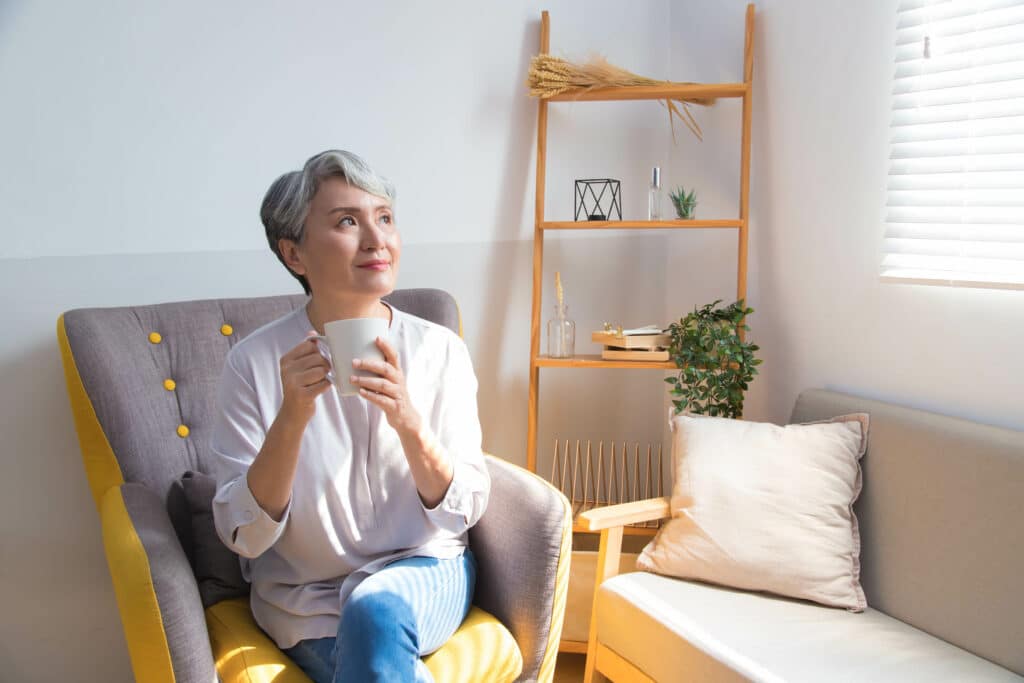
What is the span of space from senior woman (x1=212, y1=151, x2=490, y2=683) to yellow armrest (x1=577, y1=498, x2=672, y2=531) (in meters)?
0.38

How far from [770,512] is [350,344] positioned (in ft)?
3.55

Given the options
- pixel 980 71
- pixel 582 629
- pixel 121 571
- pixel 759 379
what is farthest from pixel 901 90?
pixel 121 571

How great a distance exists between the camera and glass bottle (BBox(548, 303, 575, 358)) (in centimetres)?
262

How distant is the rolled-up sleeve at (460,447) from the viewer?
1.52 m

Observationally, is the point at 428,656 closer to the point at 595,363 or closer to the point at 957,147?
the point at 595,363

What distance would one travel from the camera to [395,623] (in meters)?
1.31

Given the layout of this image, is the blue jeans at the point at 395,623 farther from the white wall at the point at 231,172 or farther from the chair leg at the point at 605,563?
the white wall at the point at 231,172

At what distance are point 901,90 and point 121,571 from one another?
6.33 feet

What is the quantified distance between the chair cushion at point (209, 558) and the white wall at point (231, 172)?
2.07ft

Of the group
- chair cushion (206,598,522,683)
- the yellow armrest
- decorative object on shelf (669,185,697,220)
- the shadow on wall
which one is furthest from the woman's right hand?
decorative object on shelf (669,185,697,220)

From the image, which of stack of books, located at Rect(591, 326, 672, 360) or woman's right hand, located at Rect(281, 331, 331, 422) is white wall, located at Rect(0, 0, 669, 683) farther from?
woman's right hand, located at Rect(281, 331, 331, 422)

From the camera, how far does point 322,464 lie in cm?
152

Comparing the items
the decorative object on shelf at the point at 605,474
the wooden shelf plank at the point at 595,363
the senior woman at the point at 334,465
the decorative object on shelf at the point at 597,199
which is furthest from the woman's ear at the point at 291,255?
the decorative object on shelf at the point at 605,474

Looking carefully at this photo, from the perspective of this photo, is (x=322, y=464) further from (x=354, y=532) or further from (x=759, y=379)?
(x=759, y=379)
